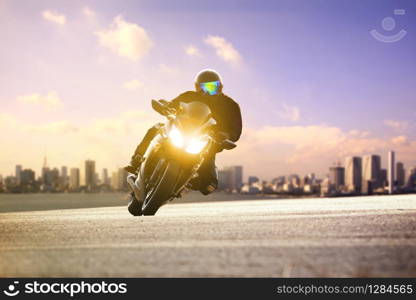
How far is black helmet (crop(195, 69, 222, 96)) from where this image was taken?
33.2 feet

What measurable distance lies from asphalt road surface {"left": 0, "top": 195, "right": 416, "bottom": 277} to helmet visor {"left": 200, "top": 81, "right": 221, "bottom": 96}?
2.46 m

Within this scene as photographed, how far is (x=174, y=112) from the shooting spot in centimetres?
941

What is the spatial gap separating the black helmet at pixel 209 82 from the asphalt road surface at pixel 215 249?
2.48 meters

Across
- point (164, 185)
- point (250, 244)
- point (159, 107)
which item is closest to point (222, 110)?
point (159, 107)

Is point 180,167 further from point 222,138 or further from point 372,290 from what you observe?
point 372,290

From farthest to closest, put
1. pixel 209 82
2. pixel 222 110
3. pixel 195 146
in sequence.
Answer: pixel 222 110
pixel 209 82
pixel 195 146

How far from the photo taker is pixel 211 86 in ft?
33.3

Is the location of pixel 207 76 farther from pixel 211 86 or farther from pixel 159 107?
pixel 159 107

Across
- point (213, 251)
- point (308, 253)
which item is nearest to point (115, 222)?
point (213, 251)

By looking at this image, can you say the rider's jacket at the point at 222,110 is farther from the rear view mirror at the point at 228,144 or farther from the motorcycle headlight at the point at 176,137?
the motorcycle headlight at the point at 176,137

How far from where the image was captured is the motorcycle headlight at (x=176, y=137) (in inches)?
346

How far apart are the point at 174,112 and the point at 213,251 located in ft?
12.8

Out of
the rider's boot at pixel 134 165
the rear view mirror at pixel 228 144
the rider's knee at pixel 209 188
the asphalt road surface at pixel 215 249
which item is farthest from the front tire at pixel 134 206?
the rear view mirror at pixel 228 144

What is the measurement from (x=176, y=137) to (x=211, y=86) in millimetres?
1725
